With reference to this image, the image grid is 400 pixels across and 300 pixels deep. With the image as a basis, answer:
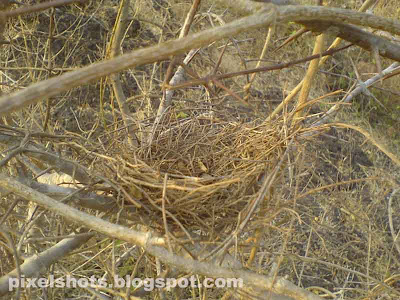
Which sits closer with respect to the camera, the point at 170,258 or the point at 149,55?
the point at 149,55

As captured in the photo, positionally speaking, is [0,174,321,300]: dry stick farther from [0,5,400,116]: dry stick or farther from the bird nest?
[0,5,400,116]: dry stick

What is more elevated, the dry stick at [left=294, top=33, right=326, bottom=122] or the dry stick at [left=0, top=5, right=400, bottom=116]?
the dry stick at [left=0, top=5, right=400, bottom=116]

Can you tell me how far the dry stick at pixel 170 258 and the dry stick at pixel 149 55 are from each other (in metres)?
0.37

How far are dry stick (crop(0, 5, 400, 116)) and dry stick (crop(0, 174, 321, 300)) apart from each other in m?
0.37

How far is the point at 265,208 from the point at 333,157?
149 inches

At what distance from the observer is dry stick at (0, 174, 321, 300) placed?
33.3 inches

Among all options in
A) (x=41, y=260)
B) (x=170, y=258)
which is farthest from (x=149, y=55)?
(x=41, y=260)

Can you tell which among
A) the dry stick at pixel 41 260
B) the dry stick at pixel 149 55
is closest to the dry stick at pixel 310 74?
the dry stick at pixel 149 55

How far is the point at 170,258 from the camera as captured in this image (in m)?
0.86

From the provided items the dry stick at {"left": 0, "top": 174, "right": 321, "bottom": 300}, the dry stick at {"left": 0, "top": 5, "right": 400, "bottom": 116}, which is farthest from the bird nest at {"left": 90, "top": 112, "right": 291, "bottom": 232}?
the dry stick at {"left": 0, "top": 5, "right": 400, "bottom": 116}

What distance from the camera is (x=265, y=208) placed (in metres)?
1.20

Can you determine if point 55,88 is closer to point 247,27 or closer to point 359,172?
point 247,27

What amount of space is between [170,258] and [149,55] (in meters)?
0.39

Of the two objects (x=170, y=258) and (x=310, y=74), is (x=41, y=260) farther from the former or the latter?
(x=310, y=74)
